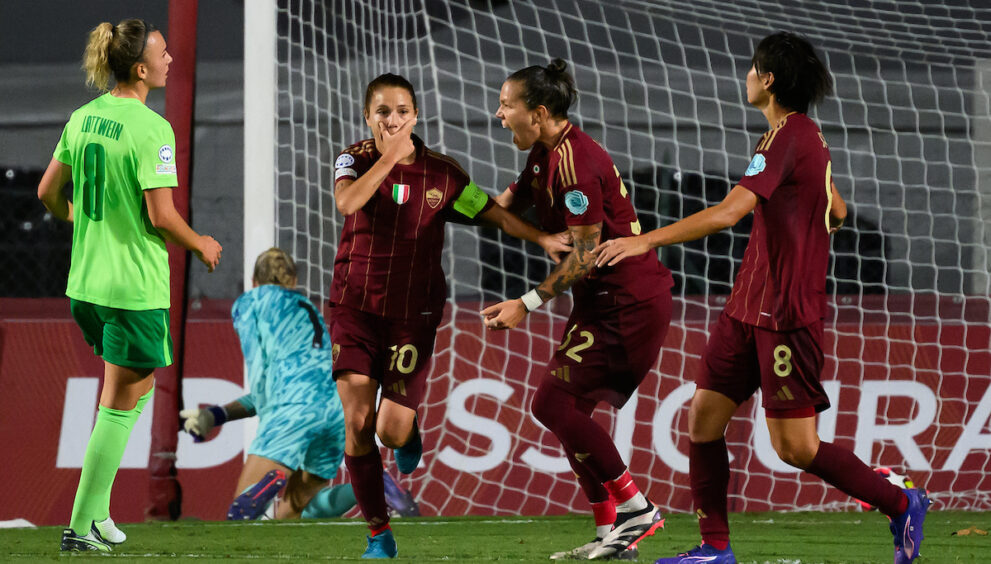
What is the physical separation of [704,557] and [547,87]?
1.53 metres

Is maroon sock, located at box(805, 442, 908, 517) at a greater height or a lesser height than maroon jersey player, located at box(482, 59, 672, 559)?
lesser

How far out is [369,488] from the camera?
388 centimetres

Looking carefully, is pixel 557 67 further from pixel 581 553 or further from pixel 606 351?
pixel 581 553

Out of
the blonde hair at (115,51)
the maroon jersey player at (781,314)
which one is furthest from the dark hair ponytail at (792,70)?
the blonde hair at (115,51)

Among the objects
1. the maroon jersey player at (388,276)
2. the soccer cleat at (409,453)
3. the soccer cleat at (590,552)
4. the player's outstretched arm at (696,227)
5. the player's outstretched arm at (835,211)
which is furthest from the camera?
the soccer cleat at (409,453)

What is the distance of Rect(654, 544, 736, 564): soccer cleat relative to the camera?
11.3ft

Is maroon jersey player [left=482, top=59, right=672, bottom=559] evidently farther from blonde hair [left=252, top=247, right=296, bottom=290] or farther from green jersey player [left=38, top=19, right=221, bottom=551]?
blonde hair [left=252, top=247, right=296, bottom=290]

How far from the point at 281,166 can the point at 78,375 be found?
195 centimetres

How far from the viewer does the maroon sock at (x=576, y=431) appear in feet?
12.4

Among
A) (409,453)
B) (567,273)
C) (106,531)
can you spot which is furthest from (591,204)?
(106,531)

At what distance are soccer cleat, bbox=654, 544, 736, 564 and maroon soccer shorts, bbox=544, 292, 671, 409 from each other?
0.56m

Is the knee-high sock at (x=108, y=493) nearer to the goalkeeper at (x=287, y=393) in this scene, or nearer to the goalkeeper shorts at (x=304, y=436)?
the goalkeeper at (x=287, y=393)

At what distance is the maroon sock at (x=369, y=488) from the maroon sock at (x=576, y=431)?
557 millimetres

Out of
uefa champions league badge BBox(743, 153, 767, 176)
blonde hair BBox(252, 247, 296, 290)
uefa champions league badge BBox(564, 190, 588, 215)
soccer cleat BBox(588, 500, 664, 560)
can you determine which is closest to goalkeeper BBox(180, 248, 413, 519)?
blonde hair BBox(252, 247, 296, 290)
